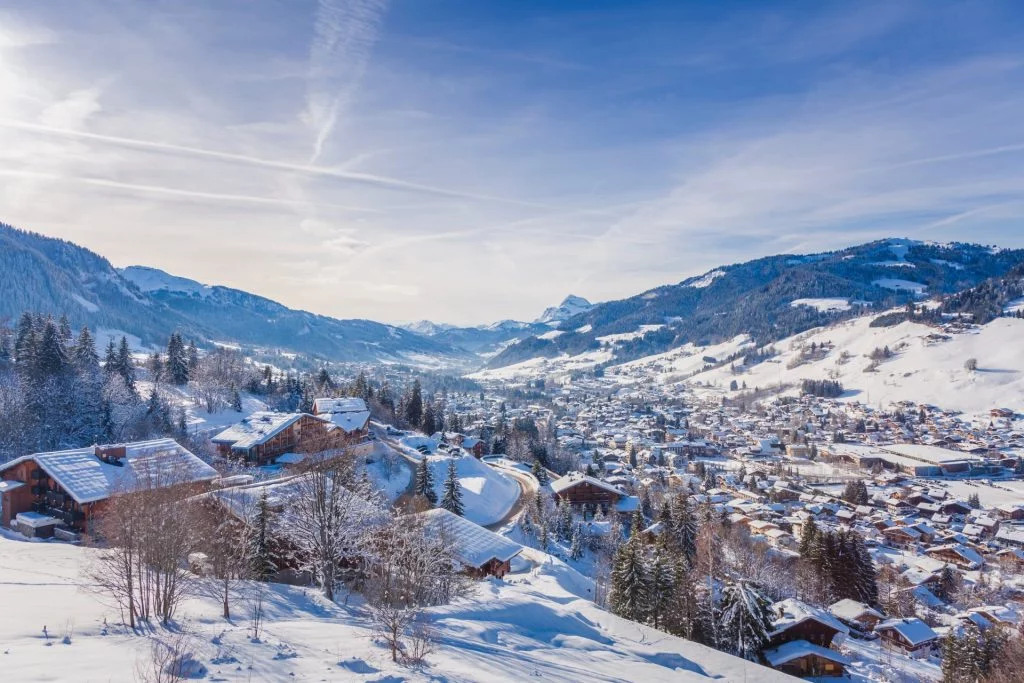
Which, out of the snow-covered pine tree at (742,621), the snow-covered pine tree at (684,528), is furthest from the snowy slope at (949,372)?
the snow-covered pine tree at (742,621)

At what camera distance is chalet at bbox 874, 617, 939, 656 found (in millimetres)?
36938

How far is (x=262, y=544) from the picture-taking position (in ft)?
75.9

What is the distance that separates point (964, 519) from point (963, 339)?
468ft

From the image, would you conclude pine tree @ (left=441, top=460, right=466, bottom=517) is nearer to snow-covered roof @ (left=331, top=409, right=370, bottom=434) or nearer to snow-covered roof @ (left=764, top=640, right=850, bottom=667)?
snow-covered roof @ (left=331, top=409, right=370, bottom=434)

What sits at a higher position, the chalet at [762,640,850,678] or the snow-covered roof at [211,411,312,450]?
the snow-covered roof at [211,411,312,450]

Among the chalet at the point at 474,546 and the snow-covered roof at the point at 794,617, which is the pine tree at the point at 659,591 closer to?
the snow-covered roof at the point at 794,617

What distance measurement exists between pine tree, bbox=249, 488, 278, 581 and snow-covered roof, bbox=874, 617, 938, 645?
40431 millimetres

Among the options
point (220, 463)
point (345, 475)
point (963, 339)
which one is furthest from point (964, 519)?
point (963, 339)

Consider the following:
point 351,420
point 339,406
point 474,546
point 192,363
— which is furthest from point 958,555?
point 192,363

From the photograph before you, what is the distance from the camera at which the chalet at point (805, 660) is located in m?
29.7

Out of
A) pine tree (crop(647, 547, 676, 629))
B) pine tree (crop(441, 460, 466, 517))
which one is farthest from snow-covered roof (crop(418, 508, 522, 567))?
pine tree (crop(441, 460, 466, 517))

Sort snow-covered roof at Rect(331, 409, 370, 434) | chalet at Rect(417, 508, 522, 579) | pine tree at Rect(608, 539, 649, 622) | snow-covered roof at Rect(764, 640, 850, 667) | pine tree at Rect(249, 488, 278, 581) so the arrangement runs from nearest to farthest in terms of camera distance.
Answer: pine tree at Rect(249, 488, 278, 581) → chalet at Rect(417, 508, 522, 579) → pine tree at Rect(608, 539, 649, 622) → snow-covered roof at Rect(764, 640, 850, 667) → snow-covered roof at Rect(331, 409, 370, 434)

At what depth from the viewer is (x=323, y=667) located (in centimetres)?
1148

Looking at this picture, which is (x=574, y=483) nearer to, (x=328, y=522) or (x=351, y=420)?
(x=351, y=420)
